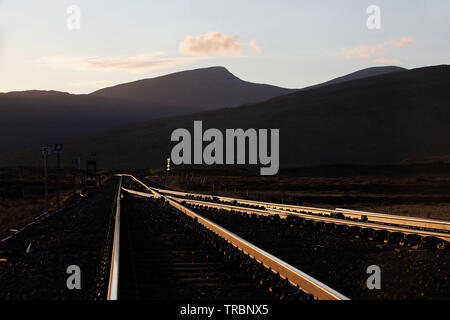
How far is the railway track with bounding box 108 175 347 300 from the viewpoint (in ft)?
31.9

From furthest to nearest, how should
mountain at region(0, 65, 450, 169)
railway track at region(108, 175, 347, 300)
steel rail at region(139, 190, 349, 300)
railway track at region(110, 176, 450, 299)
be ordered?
mountain at region(0, 65, 450, 169), railway track at region(110, 176, 450, 299), railway track at region(108, 175, 347, 300), steel rail at region(139, 190, 349, 300)

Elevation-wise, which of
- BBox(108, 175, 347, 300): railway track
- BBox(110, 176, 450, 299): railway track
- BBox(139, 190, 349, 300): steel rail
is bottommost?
BBox(110, 176, 450, 299): railway track

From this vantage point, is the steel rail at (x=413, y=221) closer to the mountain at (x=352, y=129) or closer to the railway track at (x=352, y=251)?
the railway track at (x=352, y=251)

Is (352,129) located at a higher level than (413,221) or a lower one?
higher

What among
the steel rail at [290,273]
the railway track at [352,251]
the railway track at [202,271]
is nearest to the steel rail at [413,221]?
the railway track at [352,251]

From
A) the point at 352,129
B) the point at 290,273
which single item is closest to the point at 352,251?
the point at 290,273

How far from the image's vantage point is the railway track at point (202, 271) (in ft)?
31.9

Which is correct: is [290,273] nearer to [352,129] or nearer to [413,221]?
[413,221]

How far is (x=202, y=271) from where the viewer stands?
39.7ft

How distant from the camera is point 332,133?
169m

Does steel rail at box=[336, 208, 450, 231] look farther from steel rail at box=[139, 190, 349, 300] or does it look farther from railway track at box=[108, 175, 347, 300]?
steel rail at box=[139, 190, 349, 300]

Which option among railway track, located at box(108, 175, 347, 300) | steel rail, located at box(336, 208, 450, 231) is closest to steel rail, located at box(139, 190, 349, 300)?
railway track, located at box(108, 175, 347, 300)

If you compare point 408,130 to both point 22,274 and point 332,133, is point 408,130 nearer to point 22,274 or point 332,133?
point 332,133

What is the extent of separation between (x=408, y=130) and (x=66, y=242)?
150 meters
